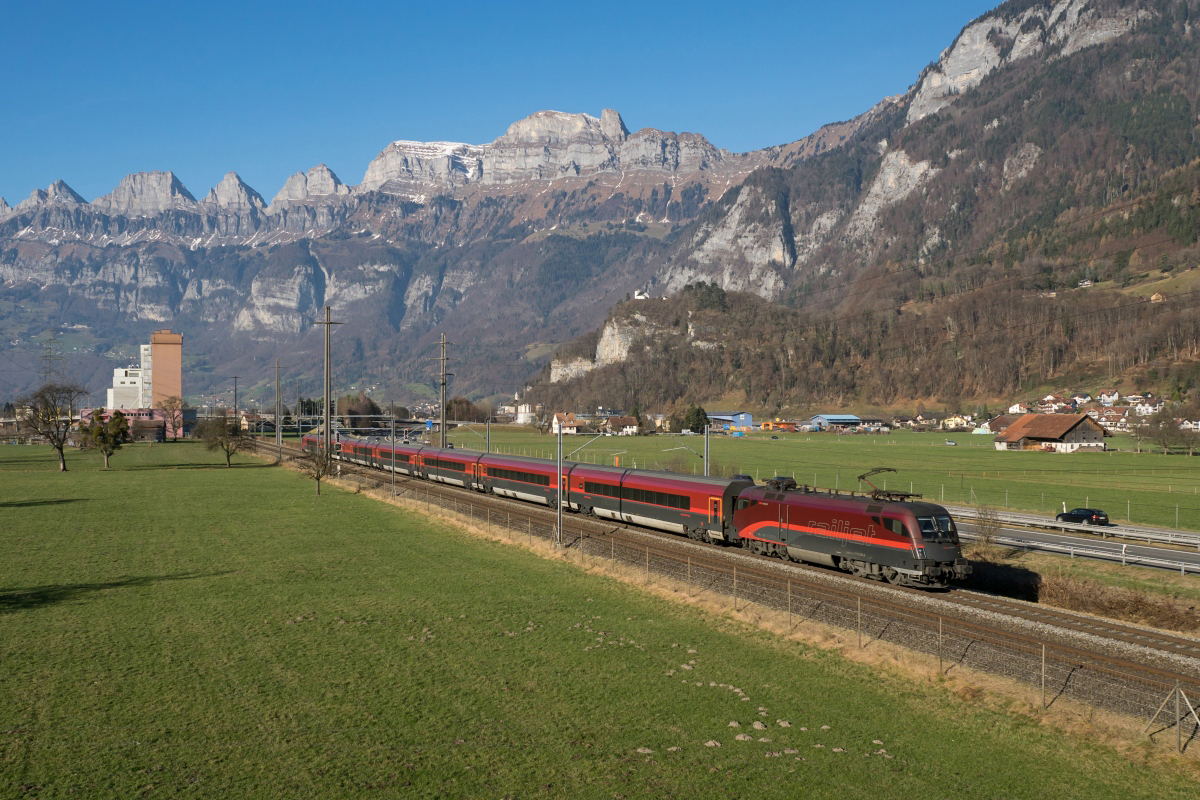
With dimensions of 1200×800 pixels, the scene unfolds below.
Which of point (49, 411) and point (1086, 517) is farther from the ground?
point (49, 411)

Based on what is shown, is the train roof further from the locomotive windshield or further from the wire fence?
the wire fence

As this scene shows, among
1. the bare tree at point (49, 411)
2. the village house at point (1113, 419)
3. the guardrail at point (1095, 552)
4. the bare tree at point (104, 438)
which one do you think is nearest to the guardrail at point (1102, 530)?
the guardrail at point (1095, 552)

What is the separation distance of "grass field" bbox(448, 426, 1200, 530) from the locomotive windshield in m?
33.1

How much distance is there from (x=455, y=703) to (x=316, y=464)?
58687mm

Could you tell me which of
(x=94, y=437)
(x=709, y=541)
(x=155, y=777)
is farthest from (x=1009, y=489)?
(x=94, y=437)

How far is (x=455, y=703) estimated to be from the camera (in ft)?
72.0

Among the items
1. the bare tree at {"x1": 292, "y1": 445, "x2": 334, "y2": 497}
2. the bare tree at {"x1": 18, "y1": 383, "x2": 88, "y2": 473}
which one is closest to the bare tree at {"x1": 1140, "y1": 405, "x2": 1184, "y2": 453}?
the bare tree at {"x1": 292, "y1": 445, "x2": 334, "y2": 497}

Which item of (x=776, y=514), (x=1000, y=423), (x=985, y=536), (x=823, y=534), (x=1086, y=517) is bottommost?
(x=1086, y=517)

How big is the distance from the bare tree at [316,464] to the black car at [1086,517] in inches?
2297

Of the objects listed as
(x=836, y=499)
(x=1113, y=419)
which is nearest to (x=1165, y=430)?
(x=1113, y=419)

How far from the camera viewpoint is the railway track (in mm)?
23578

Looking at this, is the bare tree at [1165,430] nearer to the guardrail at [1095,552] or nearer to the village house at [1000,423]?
the village house at [1000,423]

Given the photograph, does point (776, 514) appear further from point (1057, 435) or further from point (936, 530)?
point (1057, 435)

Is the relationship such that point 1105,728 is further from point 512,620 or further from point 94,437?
point 94,437
